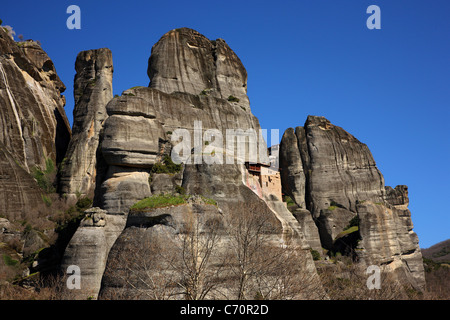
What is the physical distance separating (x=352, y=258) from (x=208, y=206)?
23.6 meters

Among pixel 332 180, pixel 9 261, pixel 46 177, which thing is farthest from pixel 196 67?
pixel 9 261

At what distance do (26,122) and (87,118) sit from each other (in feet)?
24.2

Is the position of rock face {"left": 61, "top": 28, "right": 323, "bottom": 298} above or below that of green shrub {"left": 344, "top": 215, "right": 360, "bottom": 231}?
above

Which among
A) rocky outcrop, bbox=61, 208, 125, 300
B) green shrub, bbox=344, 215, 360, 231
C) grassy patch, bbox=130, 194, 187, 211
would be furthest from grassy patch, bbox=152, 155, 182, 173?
green shrub, bbox=344, 215, 360, 231

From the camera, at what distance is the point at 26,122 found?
5172 centimetres

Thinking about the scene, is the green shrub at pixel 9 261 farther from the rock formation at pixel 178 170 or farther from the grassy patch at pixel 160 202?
the grassy patch at pixel 160 202

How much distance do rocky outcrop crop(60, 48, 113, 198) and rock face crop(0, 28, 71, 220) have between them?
4.34m

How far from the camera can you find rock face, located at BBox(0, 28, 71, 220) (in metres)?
40.8

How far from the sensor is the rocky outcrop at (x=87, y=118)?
50.7 metres

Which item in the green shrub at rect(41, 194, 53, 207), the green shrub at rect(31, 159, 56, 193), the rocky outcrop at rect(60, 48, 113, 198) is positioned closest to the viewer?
the green shrub at rect(41, 194, 53, 207)

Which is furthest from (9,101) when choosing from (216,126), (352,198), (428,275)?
(428,275)

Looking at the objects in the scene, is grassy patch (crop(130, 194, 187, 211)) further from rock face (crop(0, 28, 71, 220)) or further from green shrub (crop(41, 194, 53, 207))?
green shrub (crop(41, 194, 53, 207))

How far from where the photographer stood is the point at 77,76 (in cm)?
5878

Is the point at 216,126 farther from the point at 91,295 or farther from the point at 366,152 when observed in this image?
the point at 366,152
